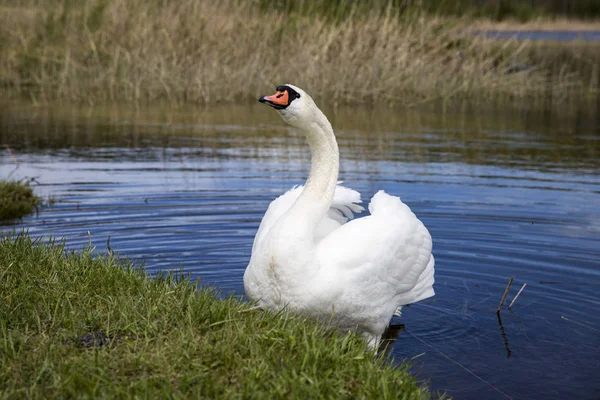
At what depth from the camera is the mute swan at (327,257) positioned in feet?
16.4

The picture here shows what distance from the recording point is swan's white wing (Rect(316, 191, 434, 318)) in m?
5.06

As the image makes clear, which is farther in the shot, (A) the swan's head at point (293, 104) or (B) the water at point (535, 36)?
(B) the water at point (535, 36)

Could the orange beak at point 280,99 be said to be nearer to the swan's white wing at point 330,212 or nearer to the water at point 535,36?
the swan's white wing at point 330,212

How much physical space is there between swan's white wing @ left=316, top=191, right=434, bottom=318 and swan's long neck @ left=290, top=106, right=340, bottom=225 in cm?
21

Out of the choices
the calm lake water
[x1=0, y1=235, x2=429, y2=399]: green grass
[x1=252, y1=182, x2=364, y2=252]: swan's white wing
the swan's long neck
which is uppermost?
the swan's long neck

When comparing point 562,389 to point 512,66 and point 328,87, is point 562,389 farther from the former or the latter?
point 512,66

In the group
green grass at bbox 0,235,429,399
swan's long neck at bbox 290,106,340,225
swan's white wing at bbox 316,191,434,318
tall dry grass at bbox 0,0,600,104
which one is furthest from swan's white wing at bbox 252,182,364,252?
tall dry grass at bbox 0,0,600,104

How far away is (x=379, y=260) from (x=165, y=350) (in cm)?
159

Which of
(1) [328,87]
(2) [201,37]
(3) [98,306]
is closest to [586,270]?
(3) [98,306]

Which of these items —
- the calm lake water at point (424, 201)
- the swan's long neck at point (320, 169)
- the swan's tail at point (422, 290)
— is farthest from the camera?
the swan's tail at point (422, 290)

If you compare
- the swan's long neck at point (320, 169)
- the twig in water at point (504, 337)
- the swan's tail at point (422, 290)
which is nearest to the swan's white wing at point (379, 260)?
the swan's tail at point (422, 290)

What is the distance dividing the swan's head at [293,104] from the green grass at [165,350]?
1129mm

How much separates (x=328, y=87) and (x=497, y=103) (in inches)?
162

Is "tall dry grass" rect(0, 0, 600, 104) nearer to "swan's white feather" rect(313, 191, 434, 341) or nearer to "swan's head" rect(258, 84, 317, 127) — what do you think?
"swan's white feather" rect(313, 191, 434, 341)
